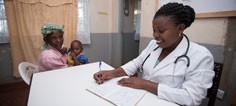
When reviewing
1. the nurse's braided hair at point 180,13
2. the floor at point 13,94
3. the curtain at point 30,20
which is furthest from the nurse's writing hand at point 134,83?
the curtain at point 30,20

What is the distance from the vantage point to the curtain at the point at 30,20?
2.65 metres

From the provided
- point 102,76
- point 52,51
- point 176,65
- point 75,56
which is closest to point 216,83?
point 176,65

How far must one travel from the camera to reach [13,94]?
8.15 feet

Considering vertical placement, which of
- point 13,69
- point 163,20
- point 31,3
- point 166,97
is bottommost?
point 13,69

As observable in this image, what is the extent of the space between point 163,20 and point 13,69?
9.45 feet

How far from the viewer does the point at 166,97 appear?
0.89m

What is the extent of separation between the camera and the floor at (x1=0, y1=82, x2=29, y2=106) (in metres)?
2.20

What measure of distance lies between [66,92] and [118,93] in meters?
0.33

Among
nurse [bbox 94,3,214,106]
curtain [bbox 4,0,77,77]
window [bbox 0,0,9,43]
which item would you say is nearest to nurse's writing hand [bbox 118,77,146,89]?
nurse [bbox 94,3,214,106]

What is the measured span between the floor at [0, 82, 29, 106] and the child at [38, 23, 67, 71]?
2.98ft

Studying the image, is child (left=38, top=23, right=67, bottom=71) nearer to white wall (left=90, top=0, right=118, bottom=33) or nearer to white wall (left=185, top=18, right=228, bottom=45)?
white wall (left=185, top=18, right=228, bottom=45)

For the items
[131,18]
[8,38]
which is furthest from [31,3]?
[131,18]

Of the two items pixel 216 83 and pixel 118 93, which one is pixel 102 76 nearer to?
pixel 118 93

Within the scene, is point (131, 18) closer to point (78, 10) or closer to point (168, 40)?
point (78, 10)
